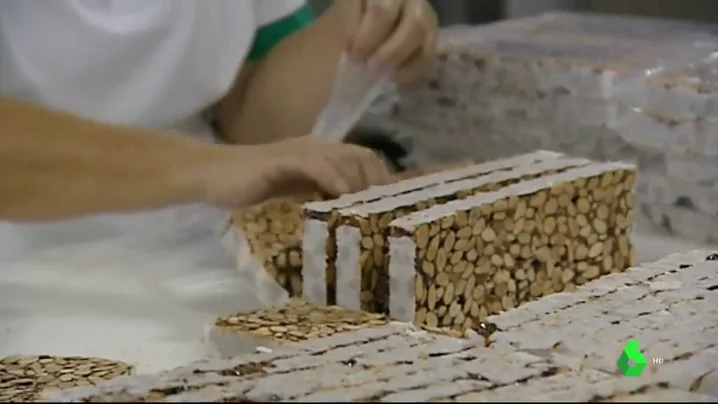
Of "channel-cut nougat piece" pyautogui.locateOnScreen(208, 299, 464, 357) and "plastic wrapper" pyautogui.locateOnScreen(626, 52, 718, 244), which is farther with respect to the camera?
"plastic wrapper" pyautogui.locateOnScreen(626, 52, 718, 244)

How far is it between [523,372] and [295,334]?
0.64 feet

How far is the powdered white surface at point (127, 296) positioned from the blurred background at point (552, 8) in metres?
0.61

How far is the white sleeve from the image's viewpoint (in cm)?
120

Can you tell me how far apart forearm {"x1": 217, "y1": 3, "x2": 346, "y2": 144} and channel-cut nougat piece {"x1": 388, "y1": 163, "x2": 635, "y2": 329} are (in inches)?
16.2

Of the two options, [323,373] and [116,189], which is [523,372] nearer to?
[323,373]

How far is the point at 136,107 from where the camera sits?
1.05m

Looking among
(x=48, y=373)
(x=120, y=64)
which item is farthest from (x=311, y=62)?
(x=48, y=373)

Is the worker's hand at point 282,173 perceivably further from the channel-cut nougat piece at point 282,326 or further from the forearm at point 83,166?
the channel-cut nougat piece at point 282,326

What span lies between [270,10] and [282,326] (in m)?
0.60

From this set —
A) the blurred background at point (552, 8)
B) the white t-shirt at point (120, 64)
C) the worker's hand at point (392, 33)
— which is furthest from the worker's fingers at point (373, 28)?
the blurred background at point (552, 8)

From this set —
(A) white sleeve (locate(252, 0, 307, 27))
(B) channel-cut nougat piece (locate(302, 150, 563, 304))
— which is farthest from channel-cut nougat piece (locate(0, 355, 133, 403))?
(A) white sleeve (locate(252, 0, 307, 27))

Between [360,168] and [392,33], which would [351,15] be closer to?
[392,33]

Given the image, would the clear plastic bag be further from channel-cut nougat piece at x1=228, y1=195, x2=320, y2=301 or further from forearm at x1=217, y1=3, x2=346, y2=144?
channel-cut nougat piece at x1=228, y1=195, x2=320, y2=301

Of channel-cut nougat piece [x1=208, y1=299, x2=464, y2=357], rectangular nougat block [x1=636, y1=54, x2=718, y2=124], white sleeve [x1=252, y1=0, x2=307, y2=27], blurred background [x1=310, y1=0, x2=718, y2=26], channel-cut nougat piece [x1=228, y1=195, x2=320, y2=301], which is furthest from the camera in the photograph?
blurred background [x1=310, y1=0, x2=718, y2=26]
